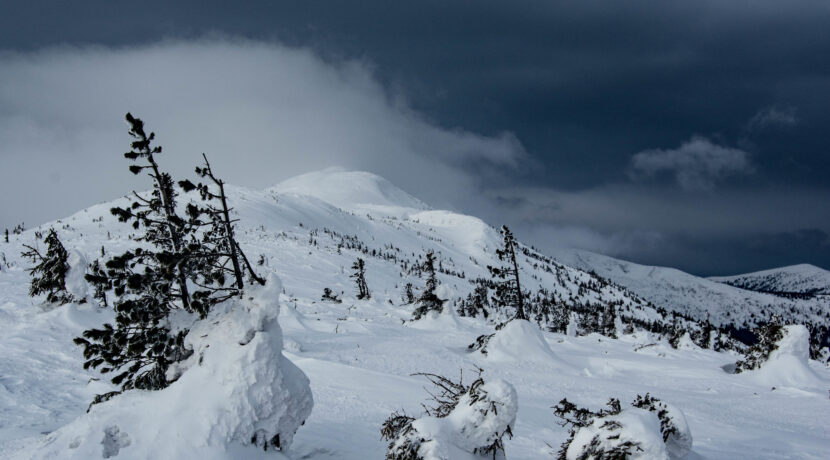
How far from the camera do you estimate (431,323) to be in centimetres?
3678

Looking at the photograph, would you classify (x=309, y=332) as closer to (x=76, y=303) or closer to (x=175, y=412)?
(x=76, y=303)

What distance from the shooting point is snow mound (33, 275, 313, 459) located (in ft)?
21.6

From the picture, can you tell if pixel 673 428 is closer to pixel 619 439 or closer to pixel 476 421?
pixel 619 439

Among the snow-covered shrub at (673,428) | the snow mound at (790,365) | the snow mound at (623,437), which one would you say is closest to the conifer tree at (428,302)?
the snow mound at (790,365)

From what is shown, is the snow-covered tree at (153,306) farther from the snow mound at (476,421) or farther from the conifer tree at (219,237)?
the snow mound at (476,421)

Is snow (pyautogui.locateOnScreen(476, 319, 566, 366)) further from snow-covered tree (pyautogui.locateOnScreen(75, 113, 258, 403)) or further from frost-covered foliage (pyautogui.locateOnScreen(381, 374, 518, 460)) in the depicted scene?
snow-covered tree (pyautogui.locateOnScreen(75, 113, 258, 403))

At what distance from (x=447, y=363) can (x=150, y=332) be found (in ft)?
52.6

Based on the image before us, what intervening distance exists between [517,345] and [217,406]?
20.4 meters

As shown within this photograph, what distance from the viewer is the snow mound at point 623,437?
20.7 ft

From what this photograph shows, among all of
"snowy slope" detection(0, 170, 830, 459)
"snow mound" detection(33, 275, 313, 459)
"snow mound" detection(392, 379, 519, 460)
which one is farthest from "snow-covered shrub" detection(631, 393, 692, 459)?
"snow mound" detection(33, 275, 313, 459)

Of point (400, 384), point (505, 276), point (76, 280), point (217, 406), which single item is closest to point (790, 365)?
point (505, 276)

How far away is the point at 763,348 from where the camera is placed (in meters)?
29.5

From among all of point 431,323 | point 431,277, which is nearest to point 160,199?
point 431,323

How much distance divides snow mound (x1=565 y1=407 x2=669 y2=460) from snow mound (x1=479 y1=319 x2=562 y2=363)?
1741cm
